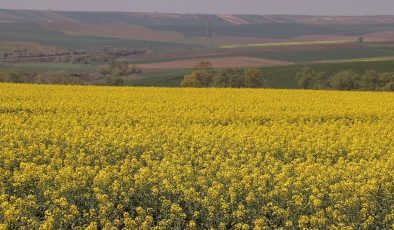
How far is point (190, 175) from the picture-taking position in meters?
11.8

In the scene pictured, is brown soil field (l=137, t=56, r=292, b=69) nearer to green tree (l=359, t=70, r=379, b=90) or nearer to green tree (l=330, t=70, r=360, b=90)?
green tree (l=359, t=70, r=379, b=90)

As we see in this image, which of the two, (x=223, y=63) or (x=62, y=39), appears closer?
(x=223, y=63)

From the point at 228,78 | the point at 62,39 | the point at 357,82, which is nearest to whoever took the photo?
the point at 357,82

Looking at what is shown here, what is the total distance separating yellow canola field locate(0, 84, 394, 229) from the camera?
991 cm

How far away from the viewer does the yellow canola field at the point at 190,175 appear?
32.5 ft

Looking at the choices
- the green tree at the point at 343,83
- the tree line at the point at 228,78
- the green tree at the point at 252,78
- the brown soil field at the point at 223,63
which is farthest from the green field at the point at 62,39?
the green tree at the point at 343,83

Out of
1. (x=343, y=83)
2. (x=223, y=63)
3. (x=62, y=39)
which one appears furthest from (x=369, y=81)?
(x=62, y=39)

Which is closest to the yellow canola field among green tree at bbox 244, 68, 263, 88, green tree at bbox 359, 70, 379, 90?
green tree at bbox 359, 70, 379, 90

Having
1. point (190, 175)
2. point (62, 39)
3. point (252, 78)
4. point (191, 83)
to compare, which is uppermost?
point (190, 175)

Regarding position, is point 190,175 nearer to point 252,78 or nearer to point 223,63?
point 252,78

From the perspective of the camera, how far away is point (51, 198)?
10.6 metres

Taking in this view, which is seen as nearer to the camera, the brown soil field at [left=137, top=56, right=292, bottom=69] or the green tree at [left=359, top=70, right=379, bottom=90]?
the green tree at [left=359, top=70, right=379, bottom=90]

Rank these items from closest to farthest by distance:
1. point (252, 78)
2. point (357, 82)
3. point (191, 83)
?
point (357, 82), point (191, 83), point (252, 78)

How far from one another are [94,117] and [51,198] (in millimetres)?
10593
